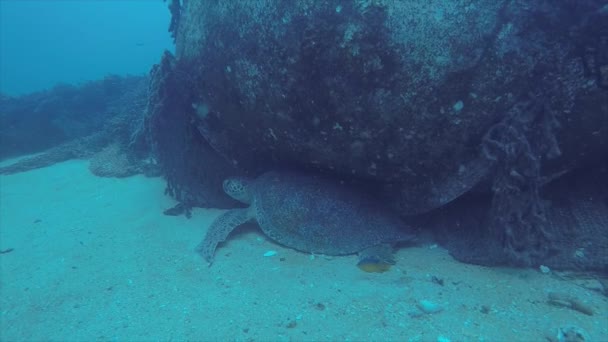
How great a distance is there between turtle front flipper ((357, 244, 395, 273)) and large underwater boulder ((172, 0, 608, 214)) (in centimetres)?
58

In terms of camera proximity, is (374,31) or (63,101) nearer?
(374,31)

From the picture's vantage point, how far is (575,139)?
342cm

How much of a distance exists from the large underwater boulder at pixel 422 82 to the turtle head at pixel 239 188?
128 centimetres

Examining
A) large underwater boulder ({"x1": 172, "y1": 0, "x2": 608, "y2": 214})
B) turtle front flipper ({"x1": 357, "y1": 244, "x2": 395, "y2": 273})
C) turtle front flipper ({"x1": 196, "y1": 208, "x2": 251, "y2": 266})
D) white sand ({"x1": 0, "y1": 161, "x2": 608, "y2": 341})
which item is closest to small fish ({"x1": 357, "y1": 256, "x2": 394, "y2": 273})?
turtle front flipper ({"x1": 357, "y1": 244, "x2": 395, "y2": 273})

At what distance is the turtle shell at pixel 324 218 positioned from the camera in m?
4.30

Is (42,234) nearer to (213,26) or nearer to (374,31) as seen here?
(213,26)

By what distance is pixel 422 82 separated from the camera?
3357mm

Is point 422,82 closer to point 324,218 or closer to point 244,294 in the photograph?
point 324,218

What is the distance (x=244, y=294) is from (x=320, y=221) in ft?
4.48

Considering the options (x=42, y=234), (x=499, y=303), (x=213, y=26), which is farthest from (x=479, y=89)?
(x=42, y=234)

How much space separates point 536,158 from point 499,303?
4.87 ft

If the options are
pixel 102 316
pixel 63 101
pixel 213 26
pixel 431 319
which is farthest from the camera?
pixel 63 101

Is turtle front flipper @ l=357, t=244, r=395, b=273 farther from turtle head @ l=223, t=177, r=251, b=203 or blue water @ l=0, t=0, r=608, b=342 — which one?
turtle head @ l=223, t=177, r=251, b=203

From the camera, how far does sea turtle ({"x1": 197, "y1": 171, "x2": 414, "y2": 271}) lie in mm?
4277
